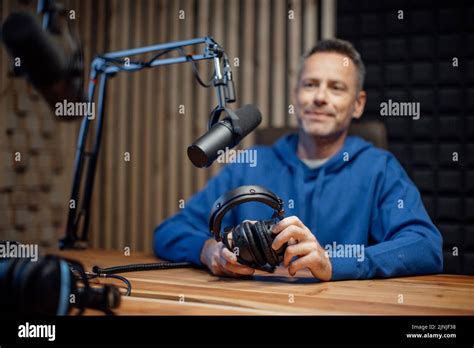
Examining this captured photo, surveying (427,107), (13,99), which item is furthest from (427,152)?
(13,99)

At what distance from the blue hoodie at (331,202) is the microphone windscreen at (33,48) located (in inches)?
21.8

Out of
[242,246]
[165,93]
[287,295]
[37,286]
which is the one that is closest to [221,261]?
[242,246]

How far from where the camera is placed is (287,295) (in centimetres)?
78

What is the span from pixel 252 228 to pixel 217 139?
6.6 inches

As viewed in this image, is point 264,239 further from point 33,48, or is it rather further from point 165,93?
point 165,93

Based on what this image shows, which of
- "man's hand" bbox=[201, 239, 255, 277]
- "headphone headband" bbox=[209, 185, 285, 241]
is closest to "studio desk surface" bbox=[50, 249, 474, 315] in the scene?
"man's hand" bbox=[201, 239, 255, 277]

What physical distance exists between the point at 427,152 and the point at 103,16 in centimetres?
128

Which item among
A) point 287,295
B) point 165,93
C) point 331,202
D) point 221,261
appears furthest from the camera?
point 165,93

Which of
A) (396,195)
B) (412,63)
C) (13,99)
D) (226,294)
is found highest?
(412,63)

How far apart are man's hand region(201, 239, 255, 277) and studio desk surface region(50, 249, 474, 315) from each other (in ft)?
0.05

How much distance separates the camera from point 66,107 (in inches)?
31.2

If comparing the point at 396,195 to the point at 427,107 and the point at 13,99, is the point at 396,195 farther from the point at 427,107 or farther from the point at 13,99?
the point at 13,99

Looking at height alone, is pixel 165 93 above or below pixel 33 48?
above

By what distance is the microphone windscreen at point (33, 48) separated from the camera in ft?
2.20
